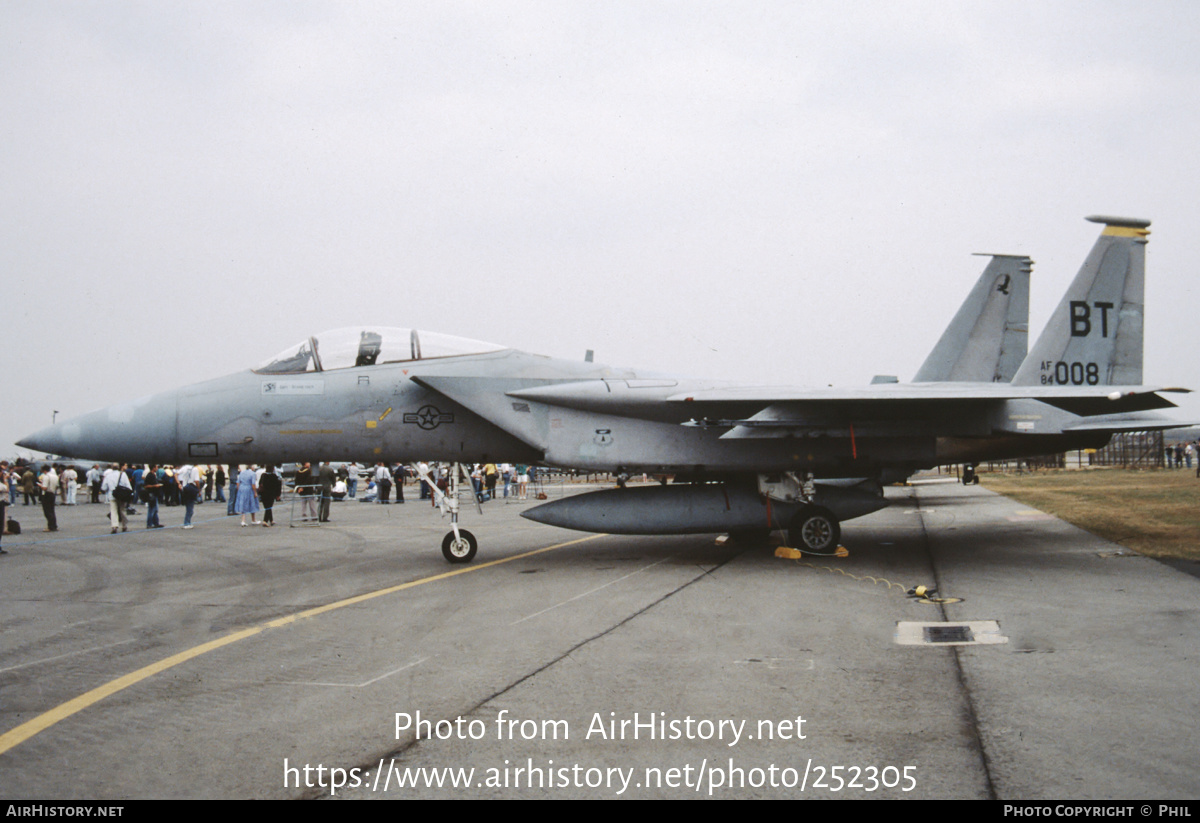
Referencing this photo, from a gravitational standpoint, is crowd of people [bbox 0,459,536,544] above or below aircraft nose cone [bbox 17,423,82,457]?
below

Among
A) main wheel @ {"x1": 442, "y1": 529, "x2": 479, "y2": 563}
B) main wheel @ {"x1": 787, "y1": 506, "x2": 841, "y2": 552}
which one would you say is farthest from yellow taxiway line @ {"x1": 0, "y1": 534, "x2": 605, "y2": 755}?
main wheel @ {"x1": 787, "y1": 506, "x2": 841, "y2": 552}

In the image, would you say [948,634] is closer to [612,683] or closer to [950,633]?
[950,633]

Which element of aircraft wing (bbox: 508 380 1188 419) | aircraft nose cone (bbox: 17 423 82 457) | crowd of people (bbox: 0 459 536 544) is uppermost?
aircraft wing (bbox: 508 380 1188 419)

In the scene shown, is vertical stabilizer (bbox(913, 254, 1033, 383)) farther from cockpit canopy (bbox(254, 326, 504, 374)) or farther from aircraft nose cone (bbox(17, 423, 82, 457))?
aircraft nose cone (bbox(17, 423, 82, 457))

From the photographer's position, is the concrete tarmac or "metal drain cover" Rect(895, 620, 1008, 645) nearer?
the concrete tarmac

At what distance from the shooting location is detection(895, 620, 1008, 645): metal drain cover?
18.8 ft

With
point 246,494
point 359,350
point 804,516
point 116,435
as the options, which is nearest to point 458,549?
point 359,350

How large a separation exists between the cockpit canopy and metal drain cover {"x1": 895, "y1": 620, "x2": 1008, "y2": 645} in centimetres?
657

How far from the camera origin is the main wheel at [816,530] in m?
10.5

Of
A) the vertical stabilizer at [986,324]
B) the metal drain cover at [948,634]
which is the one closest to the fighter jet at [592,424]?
the metal drain cover at [948,634]

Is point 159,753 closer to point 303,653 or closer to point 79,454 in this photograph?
point 303,653

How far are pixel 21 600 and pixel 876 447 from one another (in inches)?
402

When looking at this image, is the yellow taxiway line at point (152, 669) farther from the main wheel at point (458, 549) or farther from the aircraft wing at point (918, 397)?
the aircraft wing at point (918, 397)

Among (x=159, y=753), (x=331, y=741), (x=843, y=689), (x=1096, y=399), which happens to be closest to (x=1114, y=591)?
(x=1096, y=399)
